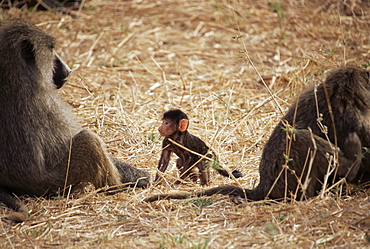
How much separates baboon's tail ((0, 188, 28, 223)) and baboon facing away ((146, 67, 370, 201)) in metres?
0.98

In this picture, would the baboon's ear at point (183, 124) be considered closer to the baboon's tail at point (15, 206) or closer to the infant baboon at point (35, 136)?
the infant baboon at point (35, 136)

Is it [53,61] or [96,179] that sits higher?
[53,61]

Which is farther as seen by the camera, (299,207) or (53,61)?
(53,61)

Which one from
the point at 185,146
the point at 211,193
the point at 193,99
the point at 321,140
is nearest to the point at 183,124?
the point at 185,146

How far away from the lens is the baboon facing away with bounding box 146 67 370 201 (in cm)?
378

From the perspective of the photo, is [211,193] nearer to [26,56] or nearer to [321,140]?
[321,140]

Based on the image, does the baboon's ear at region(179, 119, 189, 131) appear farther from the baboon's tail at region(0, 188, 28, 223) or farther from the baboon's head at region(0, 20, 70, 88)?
the baboon's tail at region(0, 188, 28, 223)

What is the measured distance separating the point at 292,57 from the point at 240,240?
567cm

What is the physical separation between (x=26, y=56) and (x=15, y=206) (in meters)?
1.29

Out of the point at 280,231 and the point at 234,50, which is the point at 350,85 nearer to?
the point at 280,231

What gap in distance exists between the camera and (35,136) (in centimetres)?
425

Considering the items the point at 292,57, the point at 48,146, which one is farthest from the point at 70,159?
the point at 292,57

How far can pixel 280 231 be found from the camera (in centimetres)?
332

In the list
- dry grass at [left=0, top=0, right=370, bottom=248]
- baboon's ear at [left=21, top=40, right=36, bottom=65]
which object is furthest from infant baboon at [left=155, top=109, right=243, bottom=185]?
baboon's ear at [left=21, top=40, right=36, bottom=65]
